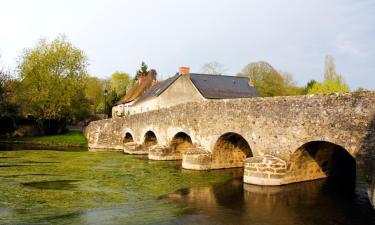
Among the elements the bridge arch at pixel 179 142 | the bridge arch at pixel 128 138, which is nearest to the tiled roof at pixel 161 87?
the bridge arch at pixel 128 138

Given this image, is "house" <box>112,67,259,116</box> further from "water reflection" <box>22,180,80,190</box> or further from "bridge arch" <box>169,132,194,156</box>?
"water reflection" <box>22,180,80,190</box>

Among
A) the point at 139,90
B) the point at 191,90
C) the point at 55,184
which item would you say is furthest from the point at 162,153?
the point at 139,90

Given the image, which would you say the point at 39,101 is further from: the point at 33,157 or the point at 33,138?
the point at 33,157

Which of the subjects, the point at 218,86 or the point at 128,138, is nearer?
the point at 128,138

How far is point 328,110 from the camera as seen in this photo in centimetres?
1273

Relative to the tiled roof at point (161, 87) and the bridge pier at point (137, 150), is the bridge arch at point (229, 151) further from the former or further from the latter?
the tiled roof at point (161, 87)

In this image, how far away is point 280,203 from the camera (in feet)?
39.7

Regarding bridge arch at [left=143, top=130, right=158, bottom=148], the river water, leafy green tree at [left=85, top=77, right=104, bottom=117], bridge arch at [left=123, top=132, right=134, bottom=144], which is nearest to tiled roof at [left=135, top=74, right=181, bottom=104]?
bridge arch at [left=123, top=132, right=134, bottom=144]

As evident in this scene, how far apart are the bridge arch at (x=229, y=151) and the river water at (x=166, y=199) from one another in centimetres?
90

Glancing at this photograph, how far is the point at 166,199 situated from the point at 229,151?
24.6 ft

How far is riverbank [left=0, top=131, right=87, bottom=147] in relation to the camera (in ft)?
114

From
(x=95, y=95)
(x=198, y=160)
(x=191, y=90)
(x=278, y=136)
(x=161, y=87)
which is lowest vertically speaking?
(x=198, y=160)

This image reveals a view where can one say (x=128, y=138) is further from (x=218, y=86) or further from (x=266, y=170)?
(x=266, y=170)

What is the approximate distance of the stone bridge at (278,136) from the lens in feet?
39.1
